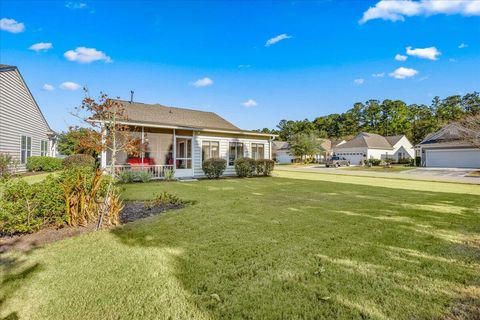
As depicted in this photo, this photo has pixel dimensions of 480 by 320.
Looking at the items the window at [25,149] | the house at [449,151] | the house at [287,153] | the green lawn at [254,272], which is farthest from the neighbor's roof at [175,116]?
the house at [287,153]

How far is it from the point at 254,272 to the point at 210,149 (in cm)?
1428

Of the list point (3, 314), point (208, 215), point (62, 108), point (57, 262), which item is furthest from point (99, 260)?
point (62, 108)

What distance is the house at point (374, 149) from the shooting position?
4594 cm

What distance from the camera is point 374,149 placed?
4638 centimetres

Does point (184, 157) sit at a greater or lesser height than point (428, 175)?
greater

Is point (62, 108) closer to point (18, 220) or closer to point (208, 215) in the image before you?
point (18, 220)

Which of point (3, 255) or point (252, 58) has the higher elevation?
point (252, 58)

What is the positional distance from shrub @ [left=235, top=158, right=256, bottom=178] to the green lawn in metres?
11.2

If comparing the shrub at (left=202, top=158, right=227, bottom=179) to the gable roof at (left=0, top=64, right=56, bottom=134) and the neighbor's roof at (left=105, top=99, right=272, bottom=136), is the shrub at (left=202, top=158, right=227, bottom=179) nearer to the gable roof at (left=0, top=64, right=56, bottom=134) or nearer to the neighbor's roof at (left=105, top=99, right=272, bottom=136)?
the neighbor's roof at (left=105, top=99, right=272, bottom=136)

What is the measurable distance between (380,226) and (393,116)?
76486 millimetres

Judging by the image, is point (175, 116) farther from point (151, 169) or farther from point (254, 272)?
point (254, 272)

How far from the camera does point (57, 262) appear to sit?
336 cm

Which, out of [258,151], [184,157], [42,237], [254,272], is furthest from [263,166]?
[254,272]

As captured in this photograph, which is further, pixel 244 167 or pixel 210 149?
pixel 210 149
